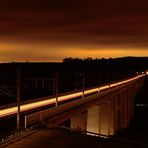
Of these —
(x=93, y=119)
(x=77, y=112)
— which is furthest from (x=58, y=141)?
(x=93, y=119)

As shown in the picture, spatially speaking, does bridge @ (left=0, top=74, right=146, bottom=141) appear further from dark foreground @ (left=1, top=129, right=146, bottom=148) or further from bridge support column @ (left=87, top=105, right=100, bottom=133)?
dark foreground @ (left=1, top=129, right=146, bottom=148)

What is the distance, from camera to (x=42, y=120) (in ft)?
83.3

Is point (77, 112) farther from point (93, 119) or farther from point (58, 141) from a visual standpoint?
point (93, 119)

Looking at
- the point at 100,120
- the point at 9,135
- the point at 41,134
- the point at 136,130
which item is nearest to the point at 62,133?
the point at 41,134

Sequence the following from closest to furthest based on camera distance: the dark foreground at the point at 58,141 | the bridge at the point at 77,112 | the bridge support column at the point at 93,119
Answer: the dark foreground at the point at 58,141, the bridge at the point at 77,112, the bridge support column at the point at 93,119

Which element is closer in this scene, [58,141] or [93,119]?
[58,141]

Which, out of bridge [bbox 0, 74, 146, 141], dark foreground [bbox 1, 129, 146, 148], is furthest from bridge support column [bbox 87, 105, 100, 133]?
dark foreground [bbox 1, 129, 146, 148]

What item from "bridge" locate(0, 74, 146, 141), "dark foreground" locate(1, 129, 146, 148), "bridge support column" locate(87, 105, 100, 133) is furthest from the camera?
"bridge support column" locate(87, 105, 100, 133)

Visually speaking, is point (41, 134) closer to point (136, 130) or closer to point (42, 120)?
point (42, 120)

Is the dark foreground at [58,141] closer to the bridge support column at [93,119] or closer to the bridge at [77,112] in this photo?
the bridge at [77,112]

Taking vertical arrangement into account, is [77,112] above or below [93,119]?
above

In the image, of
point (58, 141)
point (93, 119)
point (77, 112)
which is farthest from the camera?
point (93, 119)

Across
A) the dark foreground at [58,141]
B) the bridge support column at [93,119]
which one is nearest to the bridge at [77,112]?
the bridge support column at [93,119]

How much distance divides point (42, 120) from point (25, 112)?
4.30m
